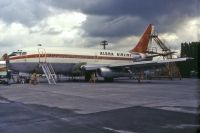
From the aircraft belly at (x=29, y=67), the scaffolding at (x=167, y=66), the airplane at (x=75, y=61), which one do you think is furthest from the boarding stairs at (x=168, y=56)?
the aircraft belly at (x=29, y=67)

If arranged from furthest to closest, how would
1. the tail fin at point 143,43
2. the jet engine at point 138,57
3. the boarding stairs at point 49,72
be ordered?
the tail fin at point 143,43 < the jet engine at point 138,57 < the boarding stairs at point 49,72

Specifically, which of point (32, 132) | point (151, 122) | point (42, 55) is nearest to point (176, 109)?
point (151, 122)

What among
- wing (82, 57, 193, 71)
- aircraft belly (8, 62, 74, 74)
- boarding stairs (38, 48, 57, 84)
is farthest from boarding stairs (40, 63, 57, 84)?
wing (82, 57, 193, 71)

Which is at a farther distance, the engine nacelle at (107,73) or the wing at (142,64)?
the engine nacelle at (107,73)

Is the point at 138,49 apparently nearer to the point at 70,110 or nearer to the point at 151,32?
the point at 151,32

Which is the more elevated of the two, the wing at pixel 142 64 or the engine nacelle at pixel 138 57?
the engine nacelle at pixel 138 57

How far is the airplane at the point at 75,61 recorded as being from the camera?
1373 inches

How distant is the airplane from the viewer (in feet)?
114

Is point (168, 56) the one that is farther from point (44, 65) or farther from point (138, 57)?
point (44, 65)

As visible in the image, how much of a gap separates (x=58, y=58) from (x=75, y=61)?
2.55 m

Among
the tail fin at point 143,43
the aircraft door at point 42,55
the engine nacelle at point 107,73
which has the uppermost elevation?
the tail fin at point 143,43

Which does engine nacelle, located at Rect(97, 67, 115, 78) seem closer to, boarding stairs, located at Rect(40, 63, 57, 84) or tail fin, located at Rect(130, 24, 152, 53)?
boarding stairs, located at Rect(40, 63, 57, 84)

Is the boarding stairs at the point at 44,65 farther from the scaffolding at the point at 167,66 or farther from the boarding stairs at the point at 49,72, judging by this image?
the scaffolding at the point at 167,66

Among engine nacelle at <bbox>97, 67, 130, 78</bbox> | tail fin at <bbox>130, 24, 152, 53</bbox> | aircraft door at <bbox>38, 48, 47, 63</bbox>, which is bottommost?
engine nacelle at <bbox>97, 67, 130, 78</bbox>
